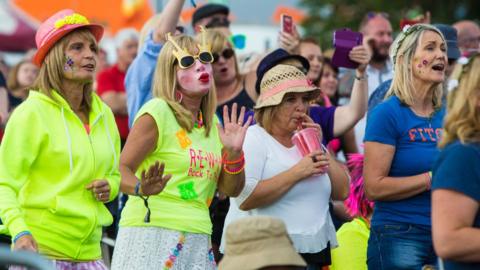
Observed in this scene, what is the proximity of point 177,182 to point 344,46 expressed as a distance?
1.94 metres

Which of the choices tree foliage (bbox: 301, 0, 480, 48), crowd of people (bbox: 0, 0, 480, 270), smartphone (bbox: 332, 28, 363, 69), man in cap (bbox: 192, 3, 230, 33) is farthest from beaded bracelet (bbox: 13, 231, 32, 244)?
tree foliage (bbox: 301, 0, 480, 48)

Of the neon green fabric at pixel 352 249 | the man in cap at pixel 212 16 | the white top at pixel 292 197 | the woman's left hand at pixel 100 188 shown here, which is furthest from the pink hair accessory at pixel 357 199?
the man in cap at pixel 212 16

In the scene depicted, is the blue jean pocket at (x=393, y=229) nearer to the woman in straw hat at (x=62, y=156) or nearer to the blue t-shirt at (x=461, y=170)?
the woman in straw hat at (x=62, y=156)

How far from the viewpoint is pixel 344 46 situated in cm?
761

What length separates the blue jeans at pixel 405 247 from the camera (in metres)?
6.16

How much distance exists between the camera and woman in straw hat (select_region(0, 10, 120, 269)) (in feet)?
18.8

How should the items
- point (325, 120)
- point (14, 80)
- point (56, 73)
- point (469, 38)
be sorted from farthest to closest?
point (14, 80) → point (469, 38) → point (325, 120) → point (56, 73)

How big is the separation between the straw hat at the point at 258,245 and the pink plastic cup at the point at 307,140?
6.45 feet

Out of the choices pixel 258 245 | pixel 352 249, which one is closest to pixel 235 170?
pixel 352 249

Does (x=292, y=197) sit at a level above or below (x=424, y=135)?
below

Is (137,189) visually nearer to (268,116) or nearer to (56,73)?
(56,73)

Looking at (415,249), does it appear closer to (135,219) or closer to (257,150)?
(257,150)

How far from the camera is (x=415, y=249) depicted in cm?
617

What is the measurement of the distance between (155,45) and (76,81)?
1.84 metres
